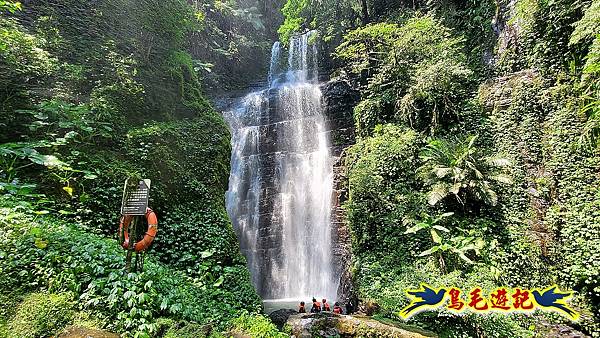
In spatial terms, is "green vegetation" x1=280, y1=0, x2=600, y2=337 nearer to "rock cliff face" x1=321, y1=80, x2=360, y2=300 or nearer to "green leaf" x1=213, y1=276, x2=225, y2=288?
"rock cliff face" x1=321, y1=80, x2=360, y2=300

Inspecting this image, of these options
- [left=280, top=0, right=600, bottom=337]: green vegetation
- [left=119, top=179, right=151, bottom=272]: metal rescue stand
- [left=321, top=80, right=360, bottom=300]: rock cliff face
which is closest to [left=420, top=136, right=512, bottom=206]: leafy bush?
[left=280, top=0, right=600, bottom=337]: green vegetation

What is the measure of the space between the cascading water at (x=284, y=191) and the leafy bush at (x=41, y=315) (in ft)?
30.2

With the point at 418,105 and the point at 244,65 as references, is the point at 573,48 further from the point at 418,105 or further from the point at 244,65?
the point at 244,65

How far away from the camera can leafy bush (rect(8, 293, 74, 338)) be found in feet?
12.5

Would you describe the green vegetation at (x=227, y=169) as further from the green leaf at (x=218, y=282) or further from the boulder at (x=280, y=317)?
the boulder at (x=280, y=317)

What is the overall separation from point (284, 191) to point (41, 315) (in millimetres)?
11102

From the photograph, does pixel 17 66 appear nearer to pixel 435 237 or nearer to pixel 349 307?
pixel 349 307

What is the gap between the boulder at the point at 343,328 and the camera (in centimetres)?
492

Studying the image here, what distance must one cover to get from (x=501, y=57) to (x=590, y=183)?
5601mm

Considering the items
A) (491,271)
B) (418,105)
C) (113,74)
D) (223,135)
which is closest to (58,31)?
(113,74)

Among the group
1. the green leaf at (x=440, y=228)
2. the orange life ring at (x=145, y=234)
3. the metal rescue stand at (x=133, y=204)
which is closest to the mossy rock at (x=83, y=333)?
the metal rescue stand at (x=133, y=204)

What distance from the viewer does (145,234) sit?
5.18 meters

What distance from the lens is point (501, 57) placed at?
11.8m

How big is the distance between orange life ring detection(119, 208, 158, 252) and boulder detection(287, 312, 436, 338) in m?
2.48
